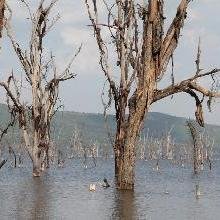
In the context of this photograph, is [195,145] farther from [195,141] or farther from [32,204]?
[32,204]

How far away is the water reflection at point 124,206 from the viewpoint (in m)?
11.5

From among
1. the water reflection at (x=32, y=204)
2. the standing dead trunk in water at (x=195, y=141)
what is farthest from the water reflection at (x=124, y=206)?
the standing dead trunk in water at (x=195, y=141)

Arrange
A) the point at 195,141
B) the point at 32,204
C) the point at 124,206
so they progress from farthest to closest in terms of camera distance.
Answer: the point at 195,141, the point at 32,204, the point at 124,206

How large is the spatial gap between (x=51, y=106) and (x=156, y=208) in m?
16.1

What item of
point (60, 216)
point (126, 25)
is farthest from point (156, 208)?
point (126, 25)

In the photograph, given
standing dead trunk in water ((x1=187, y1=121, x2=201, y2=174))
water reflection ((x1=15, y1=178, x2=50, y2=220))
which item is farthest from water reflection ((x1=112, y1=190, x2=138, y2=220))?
standing dead trunk in water ((x1=187, y1=121, x2=201, y2=174))

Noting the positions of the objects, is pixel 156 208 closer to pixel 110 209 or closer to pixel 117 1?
pixel 110 209

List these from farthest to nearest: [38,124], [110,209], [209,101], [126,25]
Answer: [38,124], [126,25], [209,101], [110,209]

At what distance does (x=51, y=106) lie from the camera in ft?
92.8

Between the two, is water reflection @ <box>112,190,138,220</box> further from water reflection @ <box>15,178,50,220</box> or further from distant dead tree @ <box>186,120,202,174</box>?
distant dead tree @ <box>186,120,202,174</box>

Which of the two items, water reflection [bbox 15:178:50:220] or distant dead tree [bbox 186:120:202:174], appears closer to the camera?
water reflection [bbox 15:178:50:220]

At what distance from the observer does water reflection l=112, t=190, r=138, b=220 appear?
11.5 m

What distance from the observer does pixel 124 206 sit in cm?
1331

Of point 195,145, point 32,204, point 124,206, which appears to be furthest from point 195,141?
point 32,204
